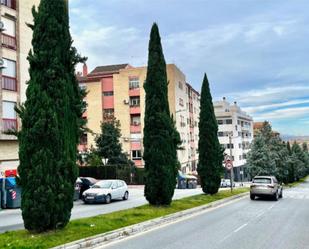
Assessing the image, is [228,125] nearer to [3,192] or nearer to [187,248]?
[3,192]

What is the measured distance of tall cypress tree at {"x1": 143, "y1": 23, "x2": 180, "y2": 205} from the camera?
66.1 feet

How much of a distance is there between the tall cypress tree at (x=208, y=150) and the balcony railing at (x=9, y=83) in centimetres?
1460

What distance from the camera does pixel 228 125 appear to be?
108000 millimetres

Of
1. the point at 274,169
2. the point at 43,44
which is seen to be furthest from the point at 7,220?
the point at 274,169

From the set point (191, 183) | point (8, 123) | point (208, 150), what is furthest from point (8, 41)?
point (191, 183)

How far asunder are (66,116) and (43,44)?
2297 mm

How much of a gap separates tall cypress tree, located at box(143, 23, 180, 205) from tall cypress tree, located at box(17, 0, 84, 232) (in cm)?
739

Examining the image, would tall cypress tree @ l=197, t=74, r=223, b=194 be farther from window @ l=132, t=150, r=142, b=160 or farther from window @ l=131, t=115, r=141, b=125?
window @ l=131, t=115, r=141, b=125

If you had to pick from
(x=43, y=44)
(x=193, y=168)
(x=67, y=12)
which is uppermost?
(x=67, y=12)

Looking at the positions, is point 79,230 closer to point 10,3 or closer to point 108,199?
point 108,199

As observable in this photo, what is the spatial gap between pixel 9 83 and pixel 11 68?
48.1 inches

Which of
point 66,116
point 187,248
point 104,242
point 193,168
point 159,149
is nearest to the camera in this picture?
point 187,248

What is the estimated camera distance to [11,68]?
A: 32406 millimetres

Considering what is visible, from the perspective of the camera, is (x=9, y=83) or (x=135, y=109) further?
(x=135, y=109)
